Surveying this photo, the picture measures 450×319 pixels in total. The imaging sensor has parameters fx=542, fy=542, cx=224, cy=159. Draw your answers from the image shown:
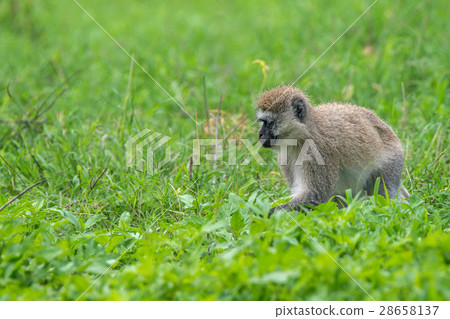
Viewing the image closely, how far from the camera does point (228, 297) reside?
9.37 feet

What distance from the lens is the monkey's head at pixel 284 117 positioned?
4594 millimetres

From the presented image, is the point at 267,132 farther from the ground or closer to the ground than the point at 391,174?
farther from the ground

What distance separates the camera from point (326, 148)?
459 centimetres

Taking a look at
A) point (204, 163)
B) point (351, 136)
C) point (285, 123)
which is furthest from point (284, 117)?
point (204, 163)

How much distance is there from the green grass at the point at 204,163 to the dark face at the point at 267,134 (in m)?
0.46

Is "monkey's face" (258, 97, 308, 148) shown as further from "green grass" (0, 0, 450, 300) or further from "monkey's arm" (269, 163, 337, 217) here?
"green grass" (0, 0, 450, 300)

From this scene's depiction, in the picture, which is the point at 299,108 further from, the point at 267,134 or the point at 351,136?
the point at 351,136

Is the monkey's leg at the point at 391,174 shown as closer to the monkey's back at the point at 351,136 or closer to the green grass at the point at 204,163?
the monkey's back at the point at 351,136

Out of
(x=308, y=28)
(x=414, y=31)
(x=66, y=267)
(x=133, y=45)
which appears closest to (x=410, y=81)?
(x=414, y=31)

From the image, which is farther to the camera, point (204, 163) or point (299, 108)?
point (204, 163)

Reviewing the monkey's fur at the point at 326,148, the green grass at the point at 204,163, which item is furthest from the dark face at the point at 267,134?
the green grass at the point at 204,163

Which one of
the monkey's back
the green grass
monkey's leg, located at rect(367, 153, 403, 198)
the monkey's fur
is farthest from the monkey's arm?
monkey's leg, located at rect(367, 153, 403, 198)

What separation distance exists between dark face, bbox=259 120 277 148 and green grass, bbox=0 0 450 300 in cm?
46

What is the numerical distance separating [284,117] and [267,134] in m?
0.20
